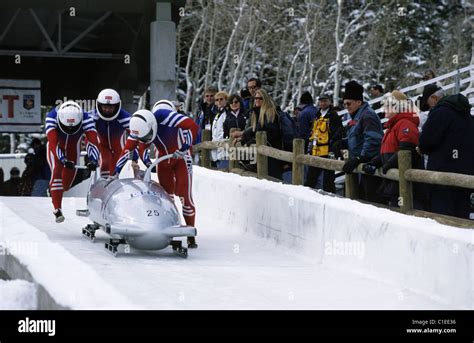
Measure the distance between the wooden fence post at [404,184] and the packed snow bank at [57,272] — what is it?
234cm

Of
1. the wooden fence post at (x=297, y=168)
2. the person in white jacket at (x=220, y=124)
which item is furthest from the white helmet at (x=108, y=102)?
the person in white jacket at (x=220, y=124)

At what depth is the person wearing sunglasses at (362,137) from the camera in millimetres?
8570

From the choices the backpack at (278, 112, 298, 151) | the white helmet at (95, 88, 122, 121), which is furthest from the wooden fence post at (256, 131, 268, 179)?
the white helmet at (95, 88, 122, 121)

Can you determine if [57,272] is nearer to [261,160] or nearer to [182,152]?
[182,152]

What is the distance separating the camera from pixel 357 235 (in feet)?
25.8

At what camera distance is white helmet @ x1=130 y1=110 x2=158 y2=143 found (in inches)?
352

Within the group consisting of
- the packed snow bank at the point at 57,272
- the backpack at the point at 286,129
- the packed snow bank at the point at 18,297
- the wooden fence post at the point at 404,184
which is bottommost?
the packed snow bank at the point at 18,297

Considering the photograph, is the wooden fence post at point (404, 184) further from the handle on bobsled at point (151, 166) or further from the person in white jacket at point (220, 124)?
the person in white jacket at point (220, 124)

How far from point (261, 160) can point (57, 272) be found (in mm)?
4957

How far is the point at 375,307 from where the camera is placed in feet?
22.0
